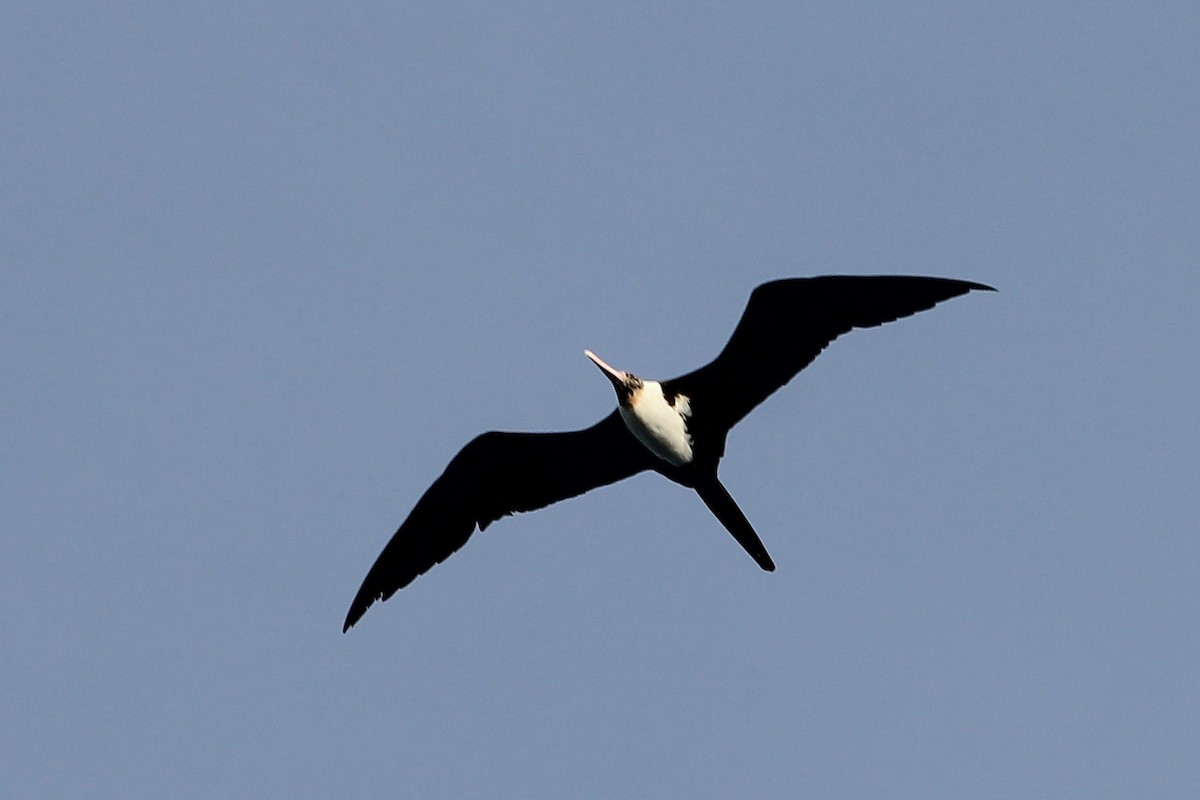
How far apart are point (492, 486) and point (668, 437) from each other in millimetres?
1769

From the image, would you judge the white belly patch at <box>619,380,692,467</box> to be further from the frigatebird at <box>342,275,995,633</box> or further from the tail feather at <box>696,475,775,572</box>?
the tail feather at <box>696,475,775,572</box>

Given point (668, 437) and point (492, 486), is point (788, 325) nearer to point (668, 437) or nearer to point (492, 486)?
point (668, 437)

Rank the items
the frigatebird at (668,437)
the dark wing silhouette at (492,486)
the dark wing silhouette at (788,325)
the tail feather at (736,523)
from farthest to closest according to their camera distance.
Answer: the dark wing silhouette at (492,486) < the tail feather at (736,523) < the frigatebird at (668,437) < the dark wing silhouette at (788,325)

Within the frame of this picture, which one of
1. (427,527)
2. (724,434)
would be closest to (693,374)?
(724,434)

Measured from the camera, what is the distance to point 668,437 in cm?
1516

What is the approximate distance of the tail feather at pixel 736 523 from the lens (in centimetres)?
1516

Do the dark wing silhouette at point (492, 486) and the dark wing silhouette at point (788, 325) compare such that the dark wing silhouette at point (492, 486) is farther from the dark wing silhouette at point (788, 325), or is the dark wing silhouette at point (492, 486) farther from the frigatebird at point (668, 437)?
the dark wing silhouette at point (788, 325)

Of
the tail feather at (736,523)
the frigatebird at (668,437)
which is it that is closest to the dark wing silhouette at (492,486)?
the frigatebird at (668,437)

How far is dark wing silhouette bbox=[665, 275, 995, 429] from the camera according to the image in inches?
568

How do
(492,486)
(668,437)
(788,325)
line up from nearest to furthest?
(788,325) → (668,437) → (492,486)

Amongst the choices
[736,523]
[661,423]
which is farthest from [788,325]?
[736,523]

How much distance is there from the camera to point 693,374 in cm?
1525

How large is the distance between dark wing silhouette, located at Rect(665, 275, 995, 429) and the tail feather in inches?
21.1

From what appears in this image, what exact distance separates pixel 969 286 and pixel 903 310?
0.56 metres
